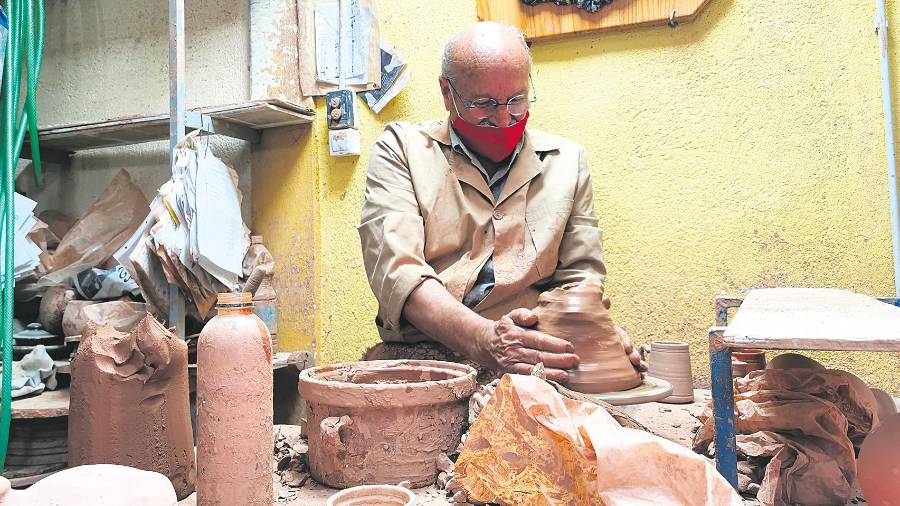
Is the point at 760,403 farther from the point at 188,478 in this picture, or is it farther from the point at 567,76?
the point at 567,76

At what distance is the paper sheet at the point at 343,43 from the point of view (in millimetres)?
3471

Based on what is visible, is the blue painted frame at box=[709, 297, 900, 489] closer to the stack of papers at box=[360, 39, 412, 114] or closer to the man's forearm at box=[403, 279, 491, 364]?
the man's forearm at box=[403, 279, 491, 364]

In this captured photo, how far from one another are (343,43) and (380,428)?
8.71 ft

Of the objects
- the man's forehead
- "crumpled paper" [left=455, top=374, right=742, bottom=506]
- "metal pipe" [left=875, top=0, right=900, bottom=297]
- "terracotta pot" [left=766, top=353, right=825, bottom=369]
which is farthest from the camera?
"metal pipe" [left=875, top=0, right=900, bottom=297]

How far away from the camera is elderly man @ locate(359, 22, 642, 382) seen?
223cm

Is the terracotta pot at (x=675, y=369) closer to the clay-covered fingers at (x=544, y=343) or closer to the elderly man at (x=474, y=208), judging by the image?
the elderly man at (x=474, y=208)

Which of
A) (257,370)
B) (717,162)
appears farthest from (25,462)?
(717,162)

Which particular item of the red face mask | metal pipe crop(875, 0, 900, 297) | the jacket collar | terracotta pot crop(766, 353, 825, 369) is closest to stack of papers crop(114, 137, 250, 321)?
the jacket collar

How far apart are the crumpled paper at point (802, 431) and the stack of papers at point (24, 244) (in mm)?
3302

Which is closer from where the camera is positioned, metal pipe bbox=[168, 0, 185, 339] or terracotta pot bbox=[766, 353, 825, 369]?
terracotta pot bbox=[766, 353, 825, 369]

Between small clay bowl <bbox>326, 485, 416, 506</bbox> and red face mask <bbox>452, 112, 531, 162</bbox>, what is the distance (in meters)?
1.48

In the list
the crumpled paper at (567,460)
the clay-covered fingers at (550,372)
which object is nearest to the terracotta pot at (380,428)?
the crumpled paper at (567,460)

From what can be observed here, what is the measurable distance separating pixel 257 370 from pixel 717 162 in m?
2.50

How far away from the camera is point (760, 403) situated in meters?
1.52
